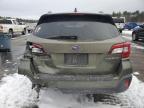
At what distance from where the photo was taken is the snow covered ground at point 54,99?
6.51m

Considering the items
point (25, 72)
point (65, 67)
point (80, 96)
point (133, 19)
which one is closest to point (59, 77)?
point (65, 67)

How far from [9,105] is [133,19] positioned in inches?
4827

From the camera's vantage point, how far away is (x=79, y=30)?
6.15 metres

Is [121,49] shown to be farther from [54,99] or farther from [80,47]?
[54,99]

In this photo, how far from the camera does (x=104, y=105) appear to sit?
6.57 m

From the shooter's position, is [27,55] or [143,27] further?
[143,27]

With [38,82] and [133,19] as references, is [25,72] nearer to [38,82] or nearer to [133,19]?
[38,82]

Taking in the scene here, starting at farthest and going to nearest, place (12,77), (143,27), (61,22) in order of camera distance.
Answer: (143,27) < (12,77) < (61,22)

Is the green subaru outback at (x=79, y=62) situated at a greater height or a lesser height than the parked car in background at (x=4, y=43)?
greater

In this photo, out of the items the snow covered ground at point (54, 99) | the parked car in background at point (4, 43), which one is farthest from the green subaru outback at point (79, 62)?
the parked car in background at point (4, 43)

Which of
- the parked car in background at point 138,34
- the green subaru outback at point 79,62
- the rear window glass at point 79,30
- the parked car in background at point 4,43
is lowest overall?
the parked car in background at point 138,34

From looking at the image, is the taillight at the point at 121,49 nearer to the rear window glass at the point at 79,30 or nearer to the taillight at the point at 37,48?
the rear window glass at the point at 79,30

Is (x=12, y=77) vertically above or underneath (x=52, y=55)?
underneath


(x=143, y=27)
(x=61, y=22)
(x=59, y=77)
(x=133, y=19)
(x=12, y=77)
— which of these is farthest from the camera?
(x=133, y=19)
